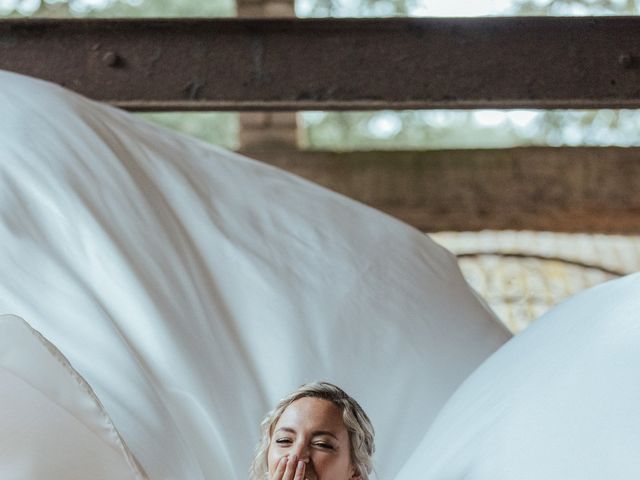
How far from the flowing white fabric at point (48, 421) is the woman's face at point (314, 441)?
223 mm

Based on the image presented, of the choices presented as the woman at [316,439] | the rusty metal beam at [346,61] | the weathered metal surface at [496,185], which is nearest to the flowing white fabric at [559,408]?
the woman at [316,439]

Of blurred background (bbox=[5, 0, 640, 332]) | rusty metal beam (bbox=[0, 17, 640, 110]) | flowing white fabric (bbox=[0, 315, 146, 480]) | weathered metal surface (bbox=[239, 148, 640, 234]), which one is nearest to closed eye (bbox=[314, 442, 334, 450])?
flowing white fabric (bbox=[0, 315, 146, 480])

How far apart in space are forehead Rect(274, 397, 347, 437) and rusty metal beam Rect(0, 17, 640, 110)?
3.56 ft

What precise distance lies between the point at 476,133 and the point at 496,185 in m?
2.31

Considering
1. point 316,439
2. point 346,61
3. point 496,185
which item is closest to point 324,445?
point 316,439

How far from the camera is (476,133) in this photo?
570 centimetres

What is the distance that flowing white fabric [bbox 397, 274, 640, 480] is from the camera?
3.06ft

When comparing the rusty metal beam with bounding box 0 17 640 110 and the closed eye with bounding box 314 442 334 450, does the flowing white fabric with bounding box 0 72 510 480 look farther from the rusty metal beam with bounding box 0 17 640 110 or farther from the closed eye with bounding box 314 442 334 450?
the rusty metal beam with bounding box 0 17 640 110

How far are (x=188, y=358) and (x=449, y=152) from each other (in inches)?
83.1

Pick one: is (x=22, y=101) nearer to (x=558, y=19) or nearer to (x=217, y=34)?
(x=217, y=34)

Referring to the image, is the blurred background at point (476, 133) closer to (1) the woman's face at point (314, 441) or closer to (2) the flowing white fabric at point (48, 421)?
(1) the woman's face at point (314, 441)

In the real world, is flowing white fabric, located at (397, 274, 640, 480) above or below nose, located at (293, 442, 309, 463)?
above

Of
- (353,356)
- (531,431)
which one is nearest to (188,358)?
(353,356)

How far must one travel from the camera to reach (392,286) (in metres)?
1.79
